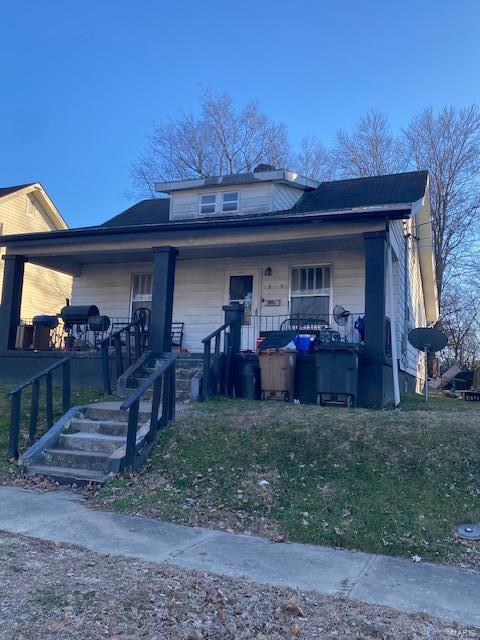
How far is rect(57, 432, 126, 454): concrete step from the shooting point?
7043 mm

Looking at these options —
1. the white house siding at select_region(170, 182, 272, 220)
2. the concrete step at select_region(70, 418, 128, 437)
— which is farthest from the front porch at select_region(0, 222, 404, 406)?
the concrete step at select_region(70, 418, 128, 437)

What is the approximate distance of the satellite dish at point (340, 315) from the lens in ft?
37.1

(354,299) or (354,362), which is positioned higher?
(354,299)

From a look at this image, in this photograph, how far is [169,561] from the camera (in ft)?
13.7

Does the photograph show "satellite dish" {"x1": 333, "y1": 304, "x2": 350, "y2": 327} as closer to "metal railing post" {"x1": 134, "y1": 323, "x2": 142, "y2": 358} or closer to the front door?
the front door

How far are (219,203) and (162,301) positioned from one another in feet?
13.2

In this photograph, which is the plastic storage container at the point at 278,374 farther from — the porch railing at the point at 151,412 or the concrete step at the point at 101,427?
the concrete step at the point at 101,427

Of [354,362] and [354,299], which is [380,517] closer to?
[354,362]

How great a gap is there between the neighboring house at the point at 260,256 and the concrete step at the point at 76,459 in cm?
457

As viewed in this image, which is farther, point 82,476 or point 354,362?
point 354,362

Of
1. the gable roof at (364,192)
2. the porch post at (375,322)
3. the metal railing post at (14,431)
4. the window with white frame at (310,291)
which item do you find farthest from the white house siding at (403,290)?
the metal railing post at (14,431)

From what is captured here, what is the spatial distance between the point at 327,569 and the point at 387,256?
759 cm

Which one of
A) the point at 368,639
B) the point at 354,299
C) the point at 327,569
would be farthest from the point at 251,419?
the point at 354,299

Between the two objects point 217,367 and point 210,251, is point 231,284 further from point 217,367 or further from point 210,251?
point 217,367
